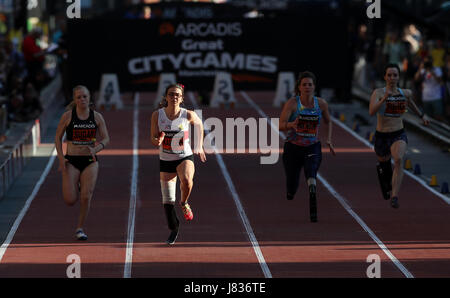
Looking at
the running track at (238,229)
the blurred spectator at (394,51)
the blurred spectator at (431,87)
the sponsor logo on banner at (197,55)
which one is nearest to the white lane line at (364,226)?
the running track at (238,229)

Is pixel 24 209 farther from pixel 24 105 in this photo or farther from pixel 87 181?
pixel 24 105

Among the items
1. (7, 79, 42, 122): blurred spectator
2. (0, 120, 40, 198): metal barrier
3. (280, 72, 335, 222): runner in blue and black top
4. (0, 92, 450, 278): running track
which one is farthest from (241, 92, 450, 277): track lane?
(7, 79, 42, 122): blurred spectator

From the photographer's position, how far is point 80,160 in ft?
52.9

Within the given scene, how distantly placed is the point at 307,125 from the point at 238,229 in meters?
1.67

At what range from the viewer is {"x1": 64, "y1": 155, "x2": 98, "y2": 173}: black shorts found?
635 inches

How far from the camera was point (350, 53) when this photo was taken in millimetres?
38312

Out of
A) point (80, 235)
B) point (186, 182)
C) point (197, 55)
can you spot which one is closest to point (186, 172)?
point (186, 182)

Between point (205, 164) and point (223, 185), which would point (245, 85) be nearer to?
point (205, 164)

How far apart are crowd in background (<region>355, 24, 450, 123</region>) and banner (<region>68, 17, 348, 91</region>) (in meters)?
2.43

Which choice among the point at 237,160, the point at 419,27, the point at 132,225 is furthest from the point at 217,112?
the point at 132,225

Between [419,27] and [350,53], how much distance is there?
8.32m

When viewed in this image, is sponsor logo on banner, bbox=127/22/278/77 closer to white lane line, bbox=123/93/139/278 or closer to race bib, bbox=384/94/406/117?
white lane line, bbox=123/93/139/278

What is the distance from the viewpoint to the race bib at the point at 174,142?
51.8 ft

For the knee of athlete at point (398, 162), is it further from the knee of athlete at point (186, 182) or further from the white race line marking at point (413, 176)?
the knee of athlete at point (186, 182)
